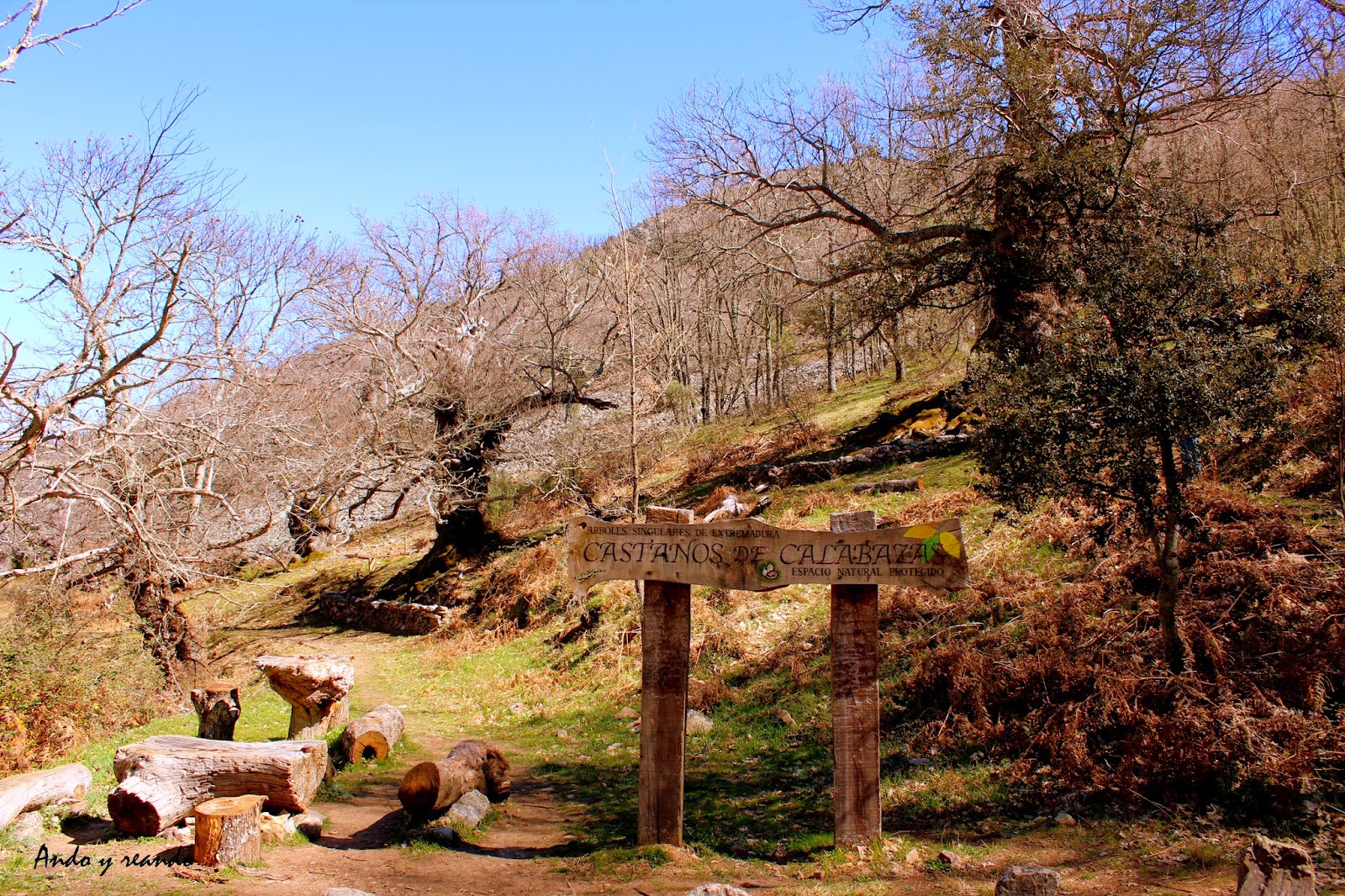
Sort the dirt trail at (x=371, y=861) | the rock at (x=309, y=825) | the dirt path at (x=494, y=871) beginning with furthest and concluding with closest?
the rock at (x=309, y=825) < the dirt trail at (x=371, y=861) < the dirt path at (x=494, y=871)

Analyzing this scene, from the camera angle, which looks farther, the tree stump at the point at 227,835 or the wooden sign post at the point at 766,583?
the wooden sign post at the point at 766,583

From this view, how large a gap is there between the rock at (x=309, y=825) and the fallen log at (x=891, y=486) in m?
11.3

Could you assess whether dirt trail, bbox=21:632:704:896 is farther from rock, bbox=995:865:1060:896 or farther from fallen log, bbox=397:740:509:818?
rock, bbox=995:865:1060:896

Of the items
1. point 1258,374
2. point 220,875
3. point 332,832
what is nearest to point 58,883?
point 220,875

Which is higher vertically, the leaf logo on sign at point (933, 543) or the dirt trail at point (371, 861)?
the leaf logo on sign at point (933, 543)

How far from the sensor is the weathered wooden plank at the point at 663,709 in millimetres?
6113

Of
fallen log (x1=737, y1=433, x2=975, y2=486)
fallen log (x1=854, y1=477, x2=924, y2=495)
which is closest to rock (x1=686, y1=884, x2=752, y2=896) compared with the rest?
fallen log (x1=854, y1=477, x2=924, y2=495)

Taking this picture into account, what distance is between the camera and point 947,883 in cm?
529

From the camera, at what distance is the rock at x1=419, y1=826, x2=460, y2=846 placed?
6535mm

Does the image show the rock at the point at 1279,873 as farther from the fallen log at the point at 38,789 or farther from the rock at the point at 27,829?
the fallen log at the point at 38,789

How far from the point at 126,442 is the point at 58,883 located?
712cm

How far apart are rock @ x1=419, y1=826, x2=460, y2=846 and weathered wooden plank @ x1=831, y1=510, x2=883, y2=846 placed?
313 cm

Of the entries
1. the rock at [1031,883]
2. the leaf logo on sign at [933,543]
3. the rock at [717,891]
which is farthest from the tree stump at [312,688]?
the rock at [1031,883]

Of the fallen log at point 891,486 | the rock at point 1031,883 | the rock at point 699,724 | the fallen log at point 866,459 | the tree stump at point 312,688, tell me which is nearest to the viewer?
the rock at point 1031,883
